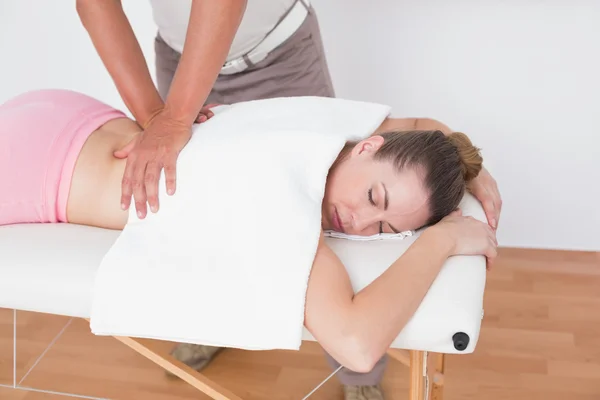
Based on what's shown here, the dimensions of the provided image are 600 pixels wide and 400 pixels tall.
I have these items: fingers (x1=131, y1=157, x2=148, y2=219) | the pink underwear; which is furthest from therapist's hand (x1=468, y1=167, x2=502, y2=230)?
the pink underwear

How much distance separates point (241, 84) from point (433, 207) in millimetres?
750

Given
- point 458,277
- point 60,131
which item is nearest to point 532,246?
point 458,277

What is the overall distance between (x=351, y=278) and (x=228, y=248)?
21 centimetres

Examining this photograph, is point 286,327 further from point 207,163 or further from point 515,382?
point 515,382

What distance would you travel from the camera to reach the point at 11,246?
4.46 feet

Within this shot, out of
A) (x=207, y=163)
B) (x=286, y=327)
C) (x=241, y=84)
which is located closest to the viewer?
(x=286, y=327)

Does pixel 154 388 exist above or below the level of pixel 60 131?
below

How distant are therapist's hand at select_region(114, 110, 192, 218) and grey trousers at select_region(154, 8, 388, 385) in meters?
0.51

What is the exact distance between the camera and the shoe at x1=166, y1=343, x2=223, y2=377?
2.13 meters

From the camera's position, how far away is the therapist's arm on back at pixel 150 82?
4.45 feet

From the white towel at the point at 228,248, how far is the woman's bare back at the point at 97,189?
0.55 ft

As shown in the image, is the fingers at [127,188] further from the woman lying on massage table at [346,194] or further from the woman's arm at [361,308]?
the woman's arm at [361,308]

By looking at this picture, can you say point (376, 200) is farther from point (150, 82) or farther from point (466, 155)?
point (150, 82)

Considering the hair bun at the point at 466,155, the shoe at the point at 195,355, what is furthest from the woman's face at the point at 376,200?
the shoe at the point at 195,355
